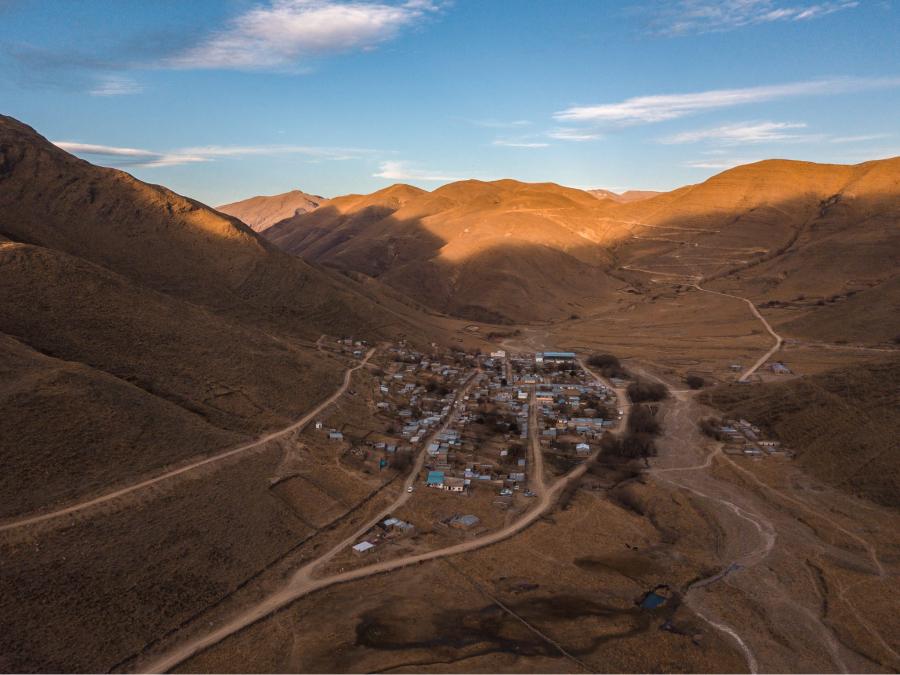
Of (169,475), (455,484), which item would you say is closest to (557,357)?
(455,484)

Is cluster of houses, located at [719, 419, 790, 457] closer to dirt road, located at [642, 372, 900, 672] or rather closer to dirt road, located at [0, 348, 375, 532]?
dirt road, located at [642, 372, 900, 672]

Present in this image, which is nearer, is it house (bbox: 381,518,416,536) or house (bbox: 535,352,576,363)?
house (bbox: 381,518,416,536)

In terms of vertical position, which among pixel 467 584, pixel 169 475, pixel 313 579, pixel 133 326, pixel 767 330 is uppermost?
pixel 133 326

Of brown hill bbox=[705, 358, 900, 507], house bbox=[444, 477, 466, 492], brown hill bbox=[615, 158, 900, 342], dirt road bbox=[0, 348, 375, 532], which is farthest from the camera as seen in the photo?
brown hill bbox=[615, 158, 900, 342]

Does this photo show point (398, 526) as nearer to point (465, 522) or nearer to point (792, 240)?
point (465, 522)

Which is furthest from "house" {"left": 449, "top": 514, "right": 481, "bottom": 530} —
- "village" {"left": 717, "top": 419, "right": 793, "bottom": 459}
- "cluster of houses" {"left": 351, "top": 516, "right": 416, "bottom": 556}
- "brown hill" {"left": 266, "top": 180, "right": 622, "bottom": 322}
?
"brown hill" {"left": 266, "top": 180, "right": 622, "bottom": 322}

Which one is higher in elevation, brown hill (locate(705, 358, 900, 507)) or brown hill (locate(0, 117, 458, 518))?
brown hill (locate(0, 117, 458, 518))

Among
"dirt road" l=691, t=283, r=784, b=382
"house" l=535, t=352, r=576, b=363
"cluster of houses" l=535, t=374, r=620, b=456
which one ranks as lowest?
"cluster of houses" l=535, t=374, r=620, b=456

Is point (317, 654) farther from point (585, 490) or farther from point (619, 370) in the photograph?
point (619, 370)
